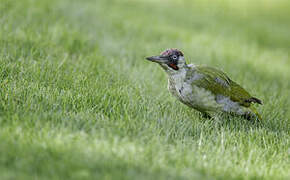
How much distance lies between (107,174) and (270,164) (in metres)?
1.53

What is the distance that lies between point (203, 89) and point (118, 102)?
959 millimetres

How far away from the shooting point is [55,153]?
10.4 ft

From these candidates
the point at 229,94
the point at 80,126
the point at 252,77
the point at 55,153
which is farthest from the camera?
the point at 252,77

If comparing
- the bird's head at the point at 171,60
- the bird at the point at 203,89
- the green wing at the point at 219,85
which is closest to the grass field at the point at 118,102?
the bird at the point at 203,89

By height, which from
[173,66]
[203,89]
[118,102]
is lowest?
[118,102]

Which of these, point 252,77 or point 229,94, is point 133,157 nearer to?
point 229,94

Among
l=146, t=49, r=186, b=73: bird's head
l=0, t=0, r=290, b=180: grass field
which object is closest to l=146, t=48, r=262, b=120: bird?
l=146, t=49, r=186, b=73: bird's head

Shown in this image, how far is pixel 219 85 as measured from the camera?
15.5ft

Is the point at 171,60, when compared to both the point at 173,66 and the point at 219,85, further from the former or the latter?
the point at 219,85

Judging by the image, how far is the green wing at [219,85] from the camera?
4.67 m

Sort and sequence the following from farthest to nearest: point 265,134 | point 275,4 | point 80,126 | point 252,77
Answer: point 275,4 < point 252,77 < point 265,134 < point 80,126

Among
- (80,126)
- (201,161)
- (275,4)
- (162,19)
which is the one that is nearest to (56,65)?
(80,126)

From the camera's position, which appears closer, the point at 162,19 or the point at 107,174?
the point at 107,174

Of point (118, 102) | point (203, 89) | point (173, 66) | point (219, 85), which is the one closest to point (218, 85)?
point (219, 85)
